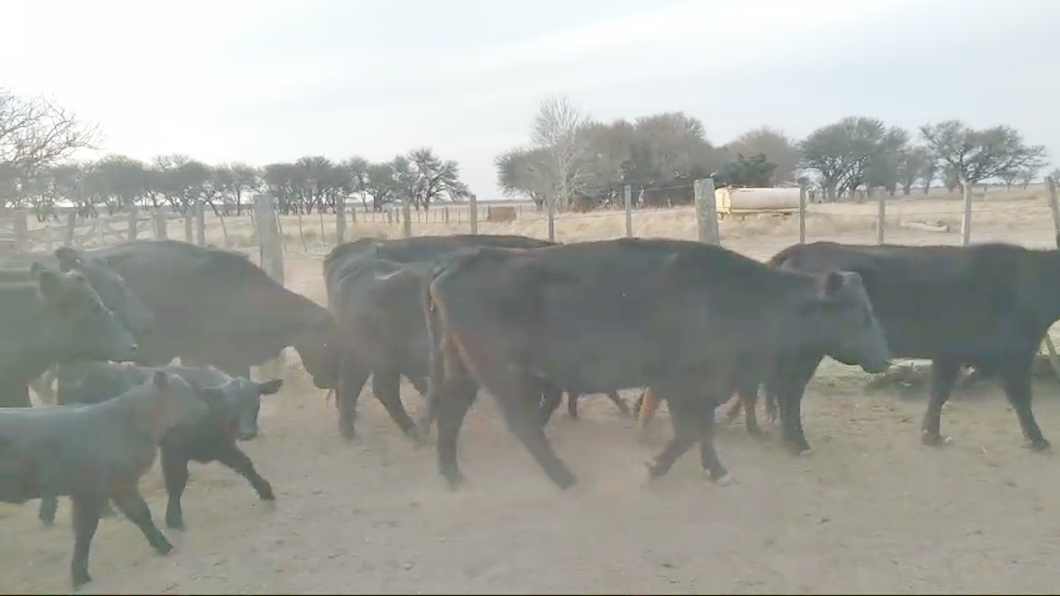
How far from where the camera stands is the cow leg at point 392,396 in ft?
24.7

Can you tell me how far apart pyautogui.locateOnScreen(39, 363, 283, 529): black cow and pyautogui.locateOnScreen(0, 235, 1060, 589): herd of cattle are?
0.01 meters

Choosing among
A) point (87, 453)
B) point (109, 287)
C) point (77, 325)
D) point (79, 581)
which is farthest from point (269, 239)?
point (79, 581)

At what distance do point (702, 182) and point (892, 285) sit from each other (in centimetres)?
391

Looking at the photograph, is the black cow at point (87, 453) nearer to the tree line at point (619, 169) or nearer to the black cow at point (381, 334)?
the black cow at point (381, 334)

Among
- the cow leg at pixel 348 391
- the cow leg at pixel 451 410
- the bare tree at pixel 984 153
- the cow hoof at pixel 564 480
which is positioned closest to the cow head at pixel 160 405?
the cow leg at pixel 451 410

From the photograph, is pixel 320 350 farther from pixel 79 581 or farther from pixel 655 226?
pixel 655 226

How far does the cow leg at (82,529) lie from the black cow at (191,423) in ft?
2.57

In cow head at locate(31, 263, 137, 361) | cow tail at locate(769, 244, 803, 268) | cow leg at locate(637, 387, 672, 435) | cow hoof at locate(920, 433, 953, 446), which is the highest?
cow tail at locate(769, 244, 803, 268)

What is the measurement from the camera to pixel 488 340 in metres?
6.00

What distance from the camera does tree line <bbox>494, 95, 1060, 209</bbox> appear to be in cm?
5372

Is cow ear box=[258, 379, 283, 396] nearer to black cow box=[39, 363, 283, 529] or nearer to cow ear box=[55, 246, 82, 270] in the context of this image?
black cow box=[39, 363, 283, 529]

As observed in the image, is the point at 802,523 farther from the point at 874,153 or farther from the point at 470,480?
the point at 874,153

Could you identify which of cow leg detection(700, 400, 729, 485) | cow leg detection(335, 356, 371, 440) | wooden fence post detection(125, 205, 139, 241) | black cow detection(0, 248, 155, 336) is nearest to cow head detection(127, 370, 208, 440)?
cow leg detection(335, 356, 371, 440)

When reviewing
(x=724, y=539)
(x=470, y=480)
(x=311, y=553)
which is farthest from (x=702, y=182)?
(x=311, y=553)
